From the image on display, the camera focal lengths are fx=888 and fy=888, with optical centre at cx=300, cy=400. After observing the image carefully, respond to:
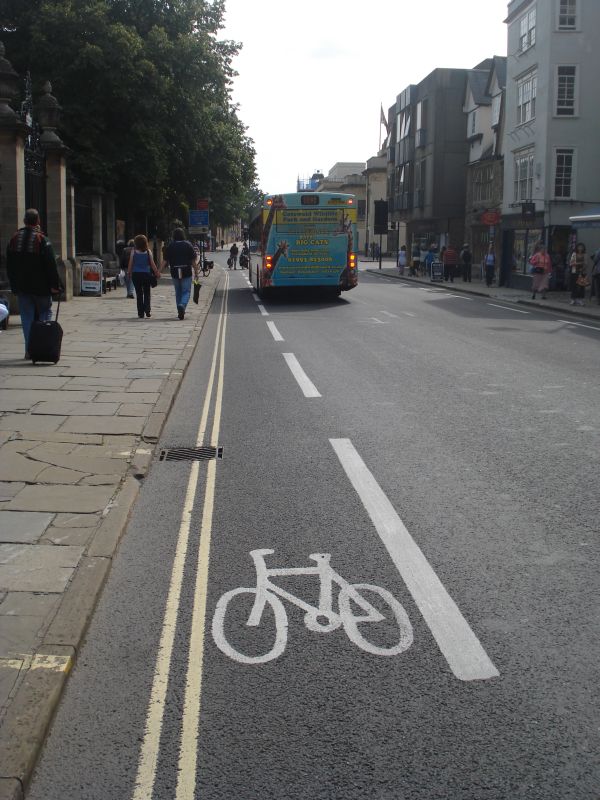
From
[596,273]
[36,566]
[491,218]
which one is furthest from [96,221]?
[36,566]

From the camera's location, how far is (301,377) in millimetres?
11867

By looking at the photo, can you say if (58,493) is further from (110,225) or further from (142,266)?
(110,225)

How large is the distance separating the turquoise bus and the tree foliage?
9.17 m

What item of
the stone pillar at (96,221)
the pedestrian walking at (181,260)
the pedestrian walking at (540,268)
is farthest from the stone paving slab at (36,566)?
the stone pillar at (96,221)

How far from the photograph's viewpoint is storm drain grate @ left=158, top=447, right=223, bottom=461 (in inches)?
294

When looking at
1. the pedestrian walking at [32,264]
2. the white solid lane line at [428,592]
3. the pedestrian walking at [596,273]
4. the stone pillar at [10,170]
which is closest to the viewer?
the white solid lane line at [428,592]

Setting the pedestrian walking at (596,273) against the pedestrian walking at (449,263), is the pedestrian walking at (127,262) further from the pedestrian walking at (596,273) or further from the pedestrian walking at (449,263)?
the pedestrian walking at (449,263)

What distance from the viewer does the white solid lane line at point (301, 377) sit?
420 inches

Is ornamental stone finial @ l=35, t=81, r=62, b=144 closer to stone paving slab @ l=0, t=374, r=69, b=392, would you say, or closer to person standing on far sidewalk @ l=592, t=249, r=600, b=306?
stone paving slab @ l=0, t=374, r=69, b=392

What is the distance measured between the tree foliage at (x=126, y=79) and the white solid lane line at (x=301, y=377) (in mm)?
20149

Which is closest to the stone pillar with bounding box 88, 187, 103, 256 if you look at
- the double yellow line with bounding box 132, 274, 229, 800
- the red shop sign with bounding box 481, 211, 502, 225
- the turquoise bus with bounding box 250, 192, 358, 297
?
the turquoise bus with bounding box 250, 192, 358, 297

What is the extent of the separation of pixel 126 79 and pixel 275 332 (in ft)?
55.2

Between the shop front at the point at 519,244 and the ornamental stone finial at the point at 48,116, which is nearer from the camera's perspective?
the ornamental stone finial at the point at 48,116

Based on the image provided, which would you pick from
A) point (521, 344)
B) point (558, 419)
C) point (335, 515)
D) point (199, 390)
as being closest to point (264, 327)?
point (521, 344)
